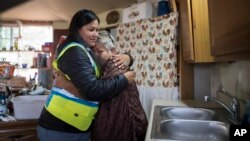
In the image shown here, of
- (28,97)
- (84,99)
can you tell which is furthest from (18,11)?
(84,99)

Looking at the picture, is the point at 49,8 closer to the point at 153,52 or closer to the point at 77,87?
the point at 153,52

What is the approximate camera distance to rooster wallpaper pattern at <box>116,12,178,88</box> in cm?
282

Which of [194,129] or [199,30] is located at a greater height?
[199,30]

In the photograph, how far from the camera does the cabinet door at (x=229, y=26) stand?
2.22 ft

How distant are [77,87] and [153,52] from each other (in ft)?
6.14

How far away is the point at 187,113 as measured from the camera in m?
1.92

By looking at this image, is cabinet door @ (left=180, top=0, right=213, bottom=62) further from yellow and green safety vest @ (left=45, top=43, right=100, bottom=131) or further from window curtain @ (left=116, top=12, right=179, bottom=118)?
window curtain @ (left=116, top=12, right=179, bottom=118)

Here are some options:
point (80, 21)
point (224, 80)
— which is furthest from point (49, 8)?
point (80, 21)

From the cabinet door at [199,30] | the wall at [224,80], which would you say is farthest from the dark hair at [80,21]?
the wall at [224,80]

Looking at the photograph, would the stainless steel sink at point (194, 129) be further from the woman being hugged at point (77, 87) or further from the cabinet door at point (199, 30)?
the cabinet door at point (199, 30)

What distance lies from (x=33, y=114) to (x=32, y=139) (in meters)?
0.18

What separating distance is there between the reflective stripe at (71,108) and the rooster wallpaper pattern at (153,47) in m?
1.62

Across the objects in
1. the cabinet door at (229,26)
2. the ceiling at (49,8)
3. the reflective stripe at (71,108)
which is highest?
the ceiling at (49,8)

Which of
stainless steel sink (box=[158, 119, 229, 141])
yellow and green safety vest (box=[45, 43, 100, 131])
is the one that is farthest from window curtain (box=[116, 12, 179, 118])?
yellow and green safety vest (box=[45, 43, 100, 131])
